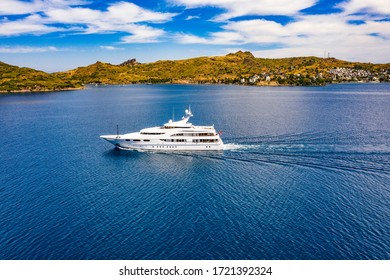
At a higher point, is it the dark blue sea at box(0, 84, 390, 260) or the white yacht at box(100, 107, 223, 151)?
the white yacht at box(100, 107, 223, 151)

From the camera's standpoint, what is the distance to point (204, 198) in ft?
213

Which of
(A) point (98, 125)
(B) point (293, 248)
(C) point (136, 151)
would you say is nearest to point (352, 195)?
(B) point (293, 248)

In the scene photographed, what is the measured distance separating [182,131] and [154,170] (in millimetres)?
21143

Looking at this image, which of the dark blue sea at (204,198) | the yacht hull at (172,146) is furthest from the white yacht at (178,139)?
the dark blue sea at (204,198)

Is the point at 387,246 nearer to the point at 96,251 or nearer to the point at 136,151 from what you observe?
the point at 96,251

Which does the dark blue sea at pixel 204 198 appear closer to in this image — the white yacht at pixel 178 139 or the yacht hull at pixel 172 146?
the yacht hull at pixel 172 146

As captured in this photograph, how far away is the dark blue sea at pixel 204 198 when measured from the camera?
47250 mm

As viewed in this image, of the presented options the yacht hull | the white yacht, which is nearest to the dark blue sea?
the yacht hull

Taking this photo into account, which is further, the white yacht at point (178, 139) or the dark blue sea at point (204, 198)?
the white yacht at point (178, 139)

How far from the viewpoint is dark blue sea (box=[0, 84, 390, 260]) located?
47250 mm

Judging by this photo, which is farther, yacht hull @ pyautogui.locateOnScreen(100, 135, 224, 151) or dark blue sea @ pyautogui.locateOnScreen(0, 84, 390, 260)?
yacht hull @ pyautogui.locateOnScreen(100, 135, 224, 151)

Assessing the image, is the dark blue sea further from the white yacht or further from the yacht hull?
the white yacht

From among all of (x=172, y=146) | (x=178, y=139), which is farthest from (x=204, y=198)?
(x=172, y=146)
